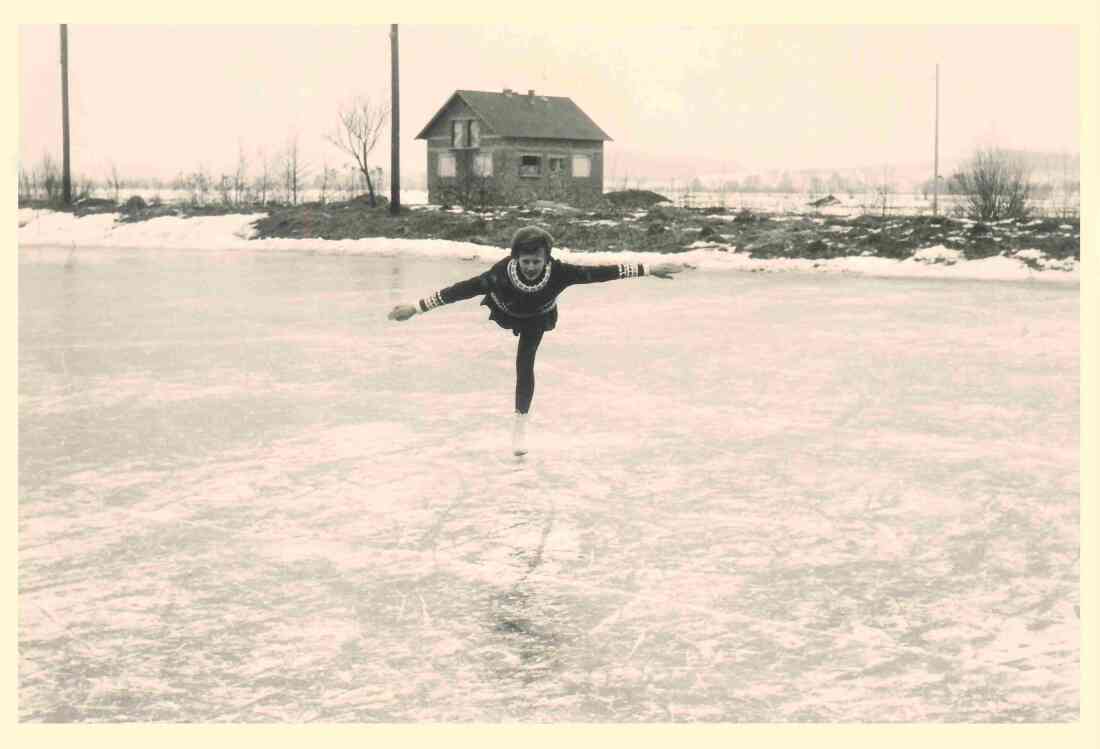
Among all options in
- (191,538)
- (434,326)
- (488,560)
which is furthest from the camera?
(434,326)

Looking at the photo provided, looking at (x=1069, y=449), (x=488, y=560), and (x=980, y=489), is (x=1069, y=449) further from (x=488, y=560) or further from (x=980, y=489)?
(x=488, y=560)

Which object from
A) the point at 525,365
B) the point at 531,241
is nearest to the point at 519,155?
the point at 525,365

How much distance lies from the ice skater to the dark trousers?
91 mm

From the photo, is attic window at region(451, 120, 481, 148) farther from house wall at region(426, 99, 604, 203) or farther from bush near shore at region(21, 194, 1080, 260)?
bush near shore at region(21, 194, 1080, 260)

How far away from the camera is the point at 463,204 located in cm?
3491

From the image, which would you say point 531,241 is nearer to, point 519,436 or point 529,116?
point 519,436

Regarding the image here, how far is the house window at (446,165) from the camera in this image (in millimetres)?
57750

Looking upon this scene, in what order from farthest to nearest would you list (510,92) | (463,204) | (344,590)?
(510,92), (463,204), (344,590)

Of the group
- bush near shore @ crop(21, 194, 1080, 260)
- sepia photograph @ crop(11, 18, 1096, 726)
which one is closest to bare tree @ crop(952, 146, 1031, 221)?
bush near shore @ crop(21, 194, 1080, 260)

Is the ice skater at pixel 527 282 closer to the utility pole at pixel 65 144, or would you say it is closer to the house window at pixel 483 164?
the utility pole at pixel 65 144

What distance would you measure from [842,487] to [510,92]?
53.6 m

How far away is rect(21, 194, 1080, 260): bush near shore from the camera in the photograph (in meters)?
22.2

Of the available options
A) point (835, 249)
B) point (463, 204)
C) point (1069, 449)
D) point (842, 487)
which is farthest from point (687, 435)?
point (463, 204)

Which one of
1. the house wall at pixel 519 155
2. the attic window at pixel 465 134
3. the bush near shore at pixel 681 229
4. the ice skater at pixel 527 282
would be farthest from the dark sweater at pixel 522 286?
the attic window at pixel 465 134
